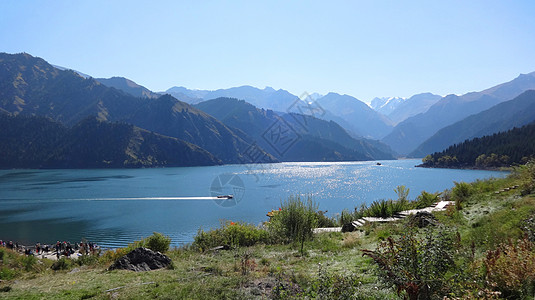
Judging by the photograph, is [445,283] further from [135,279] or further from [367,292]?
[135,279]

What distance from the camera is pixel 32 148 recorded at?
184625mm

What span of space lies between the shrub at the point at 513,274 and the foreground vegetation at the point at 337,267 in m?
0.01

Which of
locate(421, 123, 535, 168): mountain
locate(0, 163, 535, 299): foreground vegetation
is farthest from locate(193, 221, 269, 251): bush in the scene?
locate(421, 123, 535, 168): mountain

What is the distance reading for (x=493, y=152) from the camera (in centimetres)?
11600

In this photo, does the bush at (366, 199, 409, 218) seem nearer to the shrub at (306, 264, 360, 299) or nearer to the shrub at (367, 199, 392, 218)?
the shrub at (367, 199, 392, 218)

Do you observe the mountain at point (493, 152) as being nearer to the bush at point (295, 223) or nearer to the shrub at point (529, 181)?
the shrub at point (529, 181)

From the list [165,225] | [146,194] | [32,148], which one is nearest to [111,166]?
[32,148]

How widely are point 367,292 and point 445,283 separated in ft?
5.05

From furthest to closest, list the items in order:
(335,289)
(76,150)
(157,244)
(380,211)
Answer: (76,150), (380,211), (157,244), (335,289)

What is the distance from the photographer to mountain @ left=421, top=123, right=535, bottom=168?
102 metres

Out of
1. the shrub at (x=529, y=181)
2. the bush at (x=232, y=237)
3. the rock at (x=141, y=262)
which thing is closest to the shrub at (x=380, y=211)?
the shrub at (x=529, y=181)

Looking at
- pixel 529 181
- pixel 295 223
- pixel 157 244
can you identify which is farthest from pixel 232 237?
pixel 529 181

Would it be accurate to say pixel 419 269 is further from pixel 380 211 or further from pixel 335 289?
pixel 380 211

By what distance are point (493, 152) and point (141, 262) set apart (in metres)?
143
